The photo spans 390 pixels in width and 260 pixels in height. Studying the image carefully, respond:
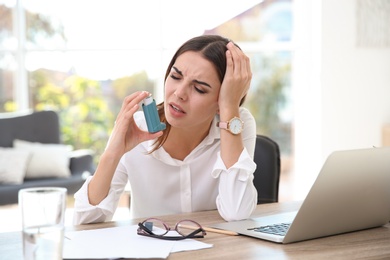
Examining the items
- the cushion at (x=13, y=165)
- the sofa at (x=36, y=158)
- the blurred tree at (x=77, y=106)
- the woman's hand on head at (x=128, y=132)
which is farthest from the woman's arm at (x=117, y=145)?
the blurred tree at (x=77, y=106)

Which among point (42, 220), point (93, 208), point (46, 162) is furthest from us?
point (46, 162)

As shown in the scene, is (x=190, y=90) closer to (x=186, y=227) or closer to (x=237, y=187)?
(x=237, y=187)

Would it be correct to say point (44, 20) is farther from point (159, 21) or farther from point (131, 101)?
point (131, 101)

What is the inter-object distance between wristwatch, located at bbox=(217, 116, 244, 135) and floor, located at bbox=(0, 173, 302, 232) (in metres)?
2.37

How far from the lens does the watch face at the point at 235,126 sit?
218 centimetres

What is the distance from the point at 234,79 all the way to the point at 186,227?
603 millimetres

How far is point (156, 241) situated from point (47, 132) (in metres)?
4.42

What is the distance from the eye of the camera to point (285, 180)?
22.7 ft

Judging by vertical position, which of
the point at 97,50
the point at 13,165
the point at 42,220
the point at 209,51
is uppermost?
the point at 97,50

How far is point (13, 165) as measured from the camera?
5.38 metres

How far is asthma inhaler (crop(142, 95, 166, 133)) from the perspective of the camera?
A: 6.78 feet

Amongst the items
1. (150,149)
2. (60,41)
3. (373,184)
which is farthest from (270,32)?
(373,184)

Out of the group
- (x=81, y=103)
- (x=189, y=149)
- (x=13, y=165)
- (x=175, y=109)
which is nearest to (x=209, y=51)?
(x=175, y=109)

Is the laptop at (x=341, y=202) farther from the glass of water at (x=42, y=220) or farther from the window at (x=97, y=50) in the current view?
the window at (x=97, y=50)
